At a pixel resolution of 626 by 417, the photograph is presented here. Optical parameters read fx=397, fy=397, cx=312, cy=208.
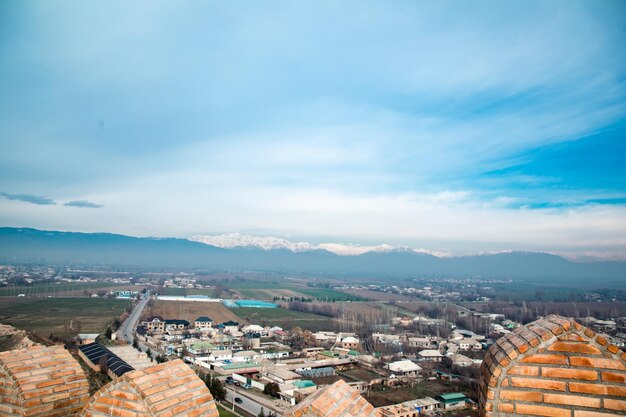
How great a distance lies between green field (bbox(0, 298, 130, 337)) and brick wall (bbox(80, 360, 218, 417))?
3254 cm

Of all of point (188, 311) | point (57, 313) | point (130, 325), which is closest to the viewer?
point (130, 325)

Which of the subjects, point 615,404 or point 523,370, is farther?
point 523,370

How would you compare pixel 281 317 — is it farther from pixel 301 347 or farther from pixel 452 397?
pixel 452 397

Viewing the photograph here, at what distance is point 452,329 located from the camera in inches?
1599

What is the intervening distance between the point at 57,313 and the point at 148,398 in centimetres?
4572

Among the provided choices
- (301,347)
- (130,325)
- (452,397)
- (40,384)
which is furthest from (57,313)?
(40,384)

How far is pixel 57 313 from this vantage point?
3944 cm

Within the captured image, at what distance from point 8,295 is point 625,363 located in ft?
214

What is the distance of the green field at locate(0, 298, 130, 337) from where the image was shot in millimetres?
32062

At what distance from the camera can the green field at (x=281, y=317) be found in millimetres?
41597

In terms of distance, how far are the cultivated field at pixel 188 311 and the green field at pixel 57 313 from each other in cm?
354

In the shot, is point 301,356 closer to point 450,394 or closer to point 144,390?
point 450,394

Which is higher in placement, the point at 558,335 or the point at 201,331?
the point at 558,335

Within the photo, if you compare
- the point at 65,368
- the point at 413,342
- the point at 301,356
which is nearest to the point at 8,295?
the point at 301,356
